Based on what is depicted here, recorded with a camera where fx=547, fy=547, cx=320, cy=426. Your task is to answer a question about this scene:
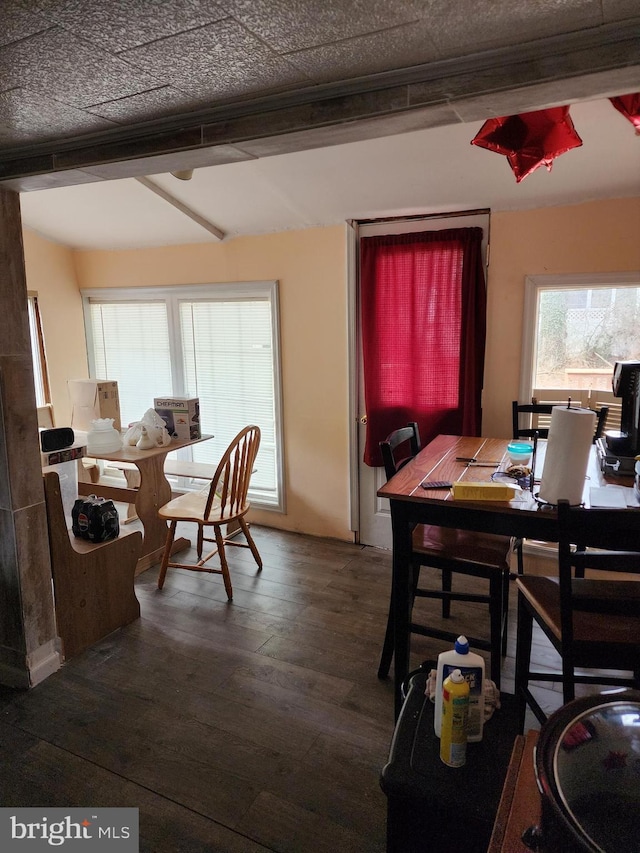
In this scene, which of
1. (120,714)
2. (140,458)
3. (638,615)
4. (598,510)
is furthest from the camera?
(140,458)

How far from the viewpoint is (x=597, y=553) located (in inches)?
62.7

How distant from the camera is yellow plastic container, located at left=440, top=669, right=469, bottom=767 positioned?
3.99 feet

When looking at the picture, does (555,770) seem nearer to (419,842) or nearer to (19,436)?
(419,842)

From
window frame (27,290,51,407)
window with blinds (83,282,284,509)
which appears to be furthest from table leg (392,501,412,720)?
window frame (27,290,51,407)

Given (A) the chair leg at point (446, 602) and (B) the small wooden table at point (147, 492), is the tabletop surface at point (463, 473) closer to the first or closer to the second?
(A) the chair leg at point (446, 602)

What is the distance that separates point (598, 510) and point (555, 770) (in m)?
1.01

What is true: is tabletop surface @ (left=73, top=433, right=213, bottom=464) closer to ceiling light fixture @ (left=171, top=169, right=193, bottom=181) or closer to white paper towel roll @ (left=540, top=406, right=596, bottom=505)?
ceiling light fixture @ (left=171, top=169, right=193, bottom=181)

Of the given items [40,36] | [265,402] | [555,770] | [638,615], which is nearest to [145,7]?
[40,36]

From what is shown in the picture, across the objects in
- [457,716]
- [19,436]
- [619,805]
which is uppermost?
[19,436]

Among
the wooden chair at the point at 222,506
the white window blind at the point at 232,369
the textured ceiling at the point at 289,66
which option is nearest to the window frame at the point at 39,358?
the white window blind at the point at 232,369

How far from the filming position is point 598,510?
149cm

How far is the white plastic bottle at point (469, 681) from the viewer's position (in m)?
1.27

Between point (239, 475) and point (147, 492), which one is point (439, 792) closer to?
point (239, 475)

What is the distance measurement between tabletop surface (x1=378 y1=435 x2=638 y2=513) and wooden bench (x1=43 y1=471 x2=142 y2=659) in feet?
4.67
